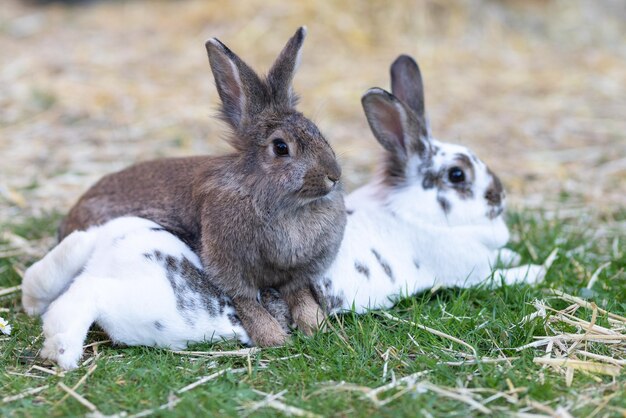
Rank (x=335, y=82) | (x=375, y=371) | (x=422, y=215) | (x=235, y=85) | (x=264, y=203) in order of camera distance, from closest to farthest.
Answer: (x=375, y=371), (x=264, y=203), (x=235, y=85), (x=422, y=215), (x=335, y=82)

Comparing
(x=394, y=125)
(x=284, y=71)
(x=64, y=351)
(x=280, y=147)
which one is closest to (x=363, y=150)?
(x=394, y=125)

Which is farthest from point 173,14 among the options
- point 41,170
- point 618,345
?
point 618,345

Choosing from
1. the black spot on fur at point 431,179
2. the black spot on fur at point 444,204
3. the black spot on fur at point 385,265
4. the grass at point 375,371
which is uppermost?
the black spot on fur at point 431,179

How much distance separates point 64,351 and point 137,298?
337 millimetres

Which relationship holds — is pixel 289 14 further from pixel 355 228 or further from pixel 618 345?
pixel 618 345

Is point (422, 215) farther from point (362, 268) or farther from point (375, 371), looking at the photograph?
point (375, 371)

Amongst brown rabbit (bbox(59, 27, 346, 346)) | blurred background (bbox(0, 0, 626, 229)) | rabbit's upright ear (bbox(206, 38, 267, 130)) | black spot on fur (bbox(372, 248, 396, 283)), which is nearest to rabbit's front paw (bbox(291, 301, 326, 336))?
brown rabbit (bbox(59, 27, 346, 346))

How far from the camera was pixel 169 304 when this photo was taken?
3.24 meters

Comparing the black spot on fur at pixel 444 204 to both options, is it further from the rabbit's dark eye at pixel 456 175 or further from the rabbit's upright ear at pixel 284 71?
the rabbit's upright ear at pixel 284 71

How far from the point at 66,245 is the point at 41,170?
237cm

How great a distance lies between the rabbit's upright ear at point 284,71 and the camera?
3.35 metres

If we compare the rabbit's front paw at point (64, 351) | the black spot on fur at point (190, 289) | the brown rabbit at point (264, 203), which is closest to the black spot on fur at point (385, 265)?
the brown rabbit at point (264, 203)

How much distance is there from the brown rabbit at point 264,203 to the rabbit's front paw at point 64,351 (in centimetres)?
60

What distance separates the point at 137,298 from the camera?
321 centimetres
